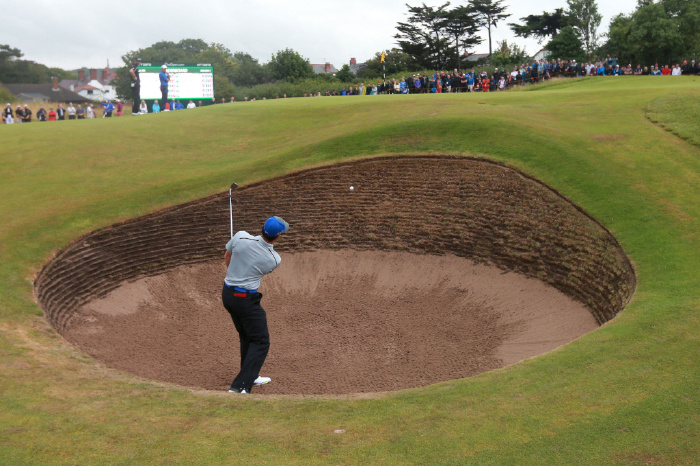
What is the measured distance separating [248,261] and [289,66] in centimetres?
8105

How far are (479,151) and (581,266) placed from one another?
822 centimetres

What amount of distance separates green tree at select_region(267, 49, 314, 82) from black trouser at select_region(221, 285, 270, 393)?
79378 millimetres

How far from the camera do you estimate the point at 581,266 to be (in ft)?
59.7

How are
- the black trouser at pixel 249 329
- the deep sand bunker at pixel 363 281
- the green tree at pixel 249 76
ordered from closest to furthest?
Answer: the black trouser at pixel 249 329
the deep sand bunker at pixel 363 281
the green tree at pixel 249 76

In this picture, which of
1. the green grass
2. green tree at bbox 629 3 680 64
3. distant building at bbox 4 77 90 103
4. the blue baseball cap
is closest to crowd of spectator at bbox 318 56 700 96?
green tree at bbox 629 3 680 64

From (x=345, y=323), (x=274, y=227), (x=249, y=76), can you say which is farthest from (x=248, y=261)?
(x=249, y=76)

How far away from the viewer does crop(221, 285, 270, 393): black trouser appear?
1107 cm

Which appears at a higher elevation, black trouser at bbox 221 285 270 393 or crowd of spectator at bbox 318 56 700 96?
crowd of spectator at bbox 318 56 700 96

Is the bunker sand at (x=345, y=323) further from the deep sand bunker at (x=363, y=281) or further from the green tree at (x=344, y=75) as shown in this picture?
the green tree at (x=344, y=75)

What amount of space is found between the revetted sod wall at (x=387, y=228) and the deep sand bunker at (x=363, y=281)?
0.05 metres

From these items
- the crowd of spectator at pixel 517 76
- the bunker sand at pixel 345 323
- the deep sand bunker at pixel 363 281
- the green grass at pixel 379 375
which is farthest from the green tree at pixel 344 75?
the bunker sand at pixel 345 323

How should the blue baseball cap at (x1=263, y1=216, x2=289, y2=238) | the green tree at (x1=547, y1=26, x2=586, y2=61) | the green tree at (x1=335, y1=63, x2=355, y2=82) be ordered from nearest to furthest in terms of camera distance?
1. the blue baseball cap at (x1=263, y1=216, x2=289, y2=238)
2. the green tree at (x1=547, y1=26, x2=586, y2=61)
3. the green tree at (x1=335, y1=63, x2=355, y2=82)

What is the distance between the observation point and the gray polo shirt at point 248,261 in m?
10.9

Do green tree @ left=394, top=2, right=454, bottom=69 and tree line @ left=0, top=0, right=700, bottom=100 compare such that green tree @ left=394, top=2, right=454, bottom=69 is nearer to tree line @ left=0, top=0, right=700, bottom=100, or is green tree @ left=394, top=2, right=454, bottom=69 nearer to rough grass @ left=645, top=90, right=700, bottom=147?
tree line @ left=0, top=0, right=700, bottom=100
